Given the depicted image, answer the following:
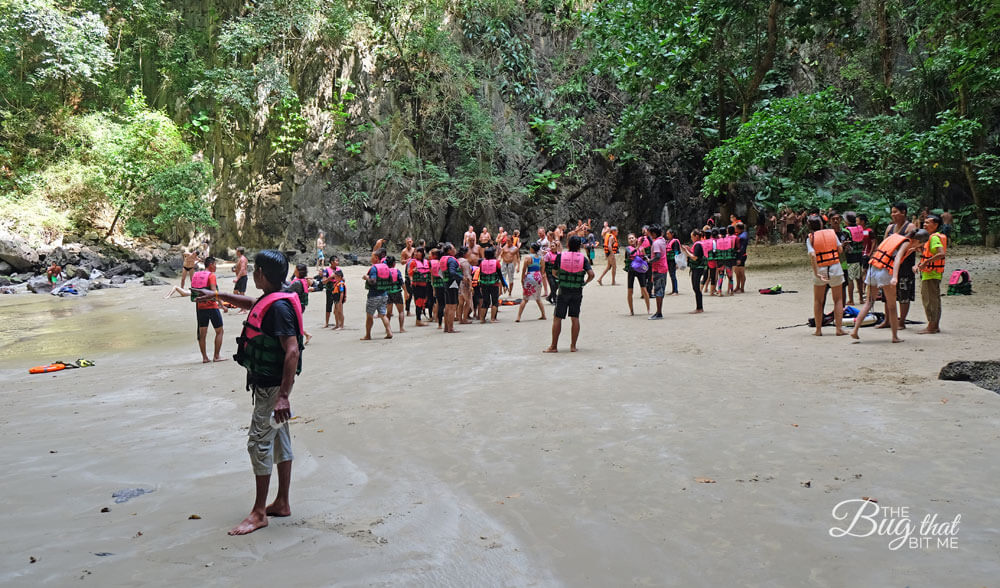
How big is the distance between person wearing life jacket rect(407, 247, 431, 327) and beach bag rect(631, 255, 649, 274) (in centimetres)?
398

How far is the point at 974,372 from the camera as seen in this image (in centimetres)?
657

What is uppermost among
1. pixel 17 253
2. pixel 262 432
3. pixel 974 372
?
pixel 17 253

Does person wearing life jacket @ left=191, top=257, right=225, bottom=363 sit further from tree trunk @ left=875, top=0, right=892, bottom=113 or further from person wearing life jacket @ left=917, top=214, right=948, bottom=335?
tree trunk @ left=875, top=0, right=892, bottom=113

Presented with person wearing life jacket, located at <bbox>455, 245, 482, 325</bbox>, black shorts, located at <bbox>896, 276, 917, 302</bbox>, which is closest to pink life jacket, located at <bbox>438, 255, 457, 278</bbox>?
person wearing life jacket, located at <bbox>455, 245, 482, 325</bbox>

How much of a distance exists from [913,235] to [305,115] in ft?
96.7

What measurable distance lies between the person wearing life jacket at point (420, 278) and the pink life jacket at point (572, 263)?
4067 mm

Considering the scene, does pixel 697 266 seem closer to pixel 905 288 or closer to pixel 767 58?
pixel 905 288

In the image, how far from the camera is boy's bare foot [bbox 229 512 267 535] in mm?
3914

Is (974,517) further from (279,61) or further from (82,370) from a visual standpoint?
(279,61)

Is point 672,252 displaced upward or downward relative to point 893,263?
upward

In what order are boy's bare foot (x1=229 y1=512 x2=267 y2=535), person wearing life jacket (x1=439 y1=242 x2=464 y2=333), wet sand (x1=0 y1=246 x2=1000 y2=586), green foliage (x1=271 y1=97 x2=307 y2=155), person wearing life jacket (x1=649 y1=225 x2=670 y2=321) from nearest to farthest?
wet sand (x1=0 y1=246 x2=1000 y2=586) < boy's bare foot (x1=229 y1=512 x2=267 y2=535) < person wearing life jacket (x1=439 y1=242 x2=464 y2=333) < person wearing life jacket (x1=649 y1=225 x2=670 y2=321) < green foliage (x1=271 y1=97 x2=307 y2=155)

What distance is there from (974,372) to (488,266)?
8.33 m

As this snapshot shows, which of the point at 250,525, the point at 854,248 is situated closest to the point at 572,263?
the point at 854,248

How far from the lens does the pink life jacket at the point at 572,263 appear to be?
9726mm
